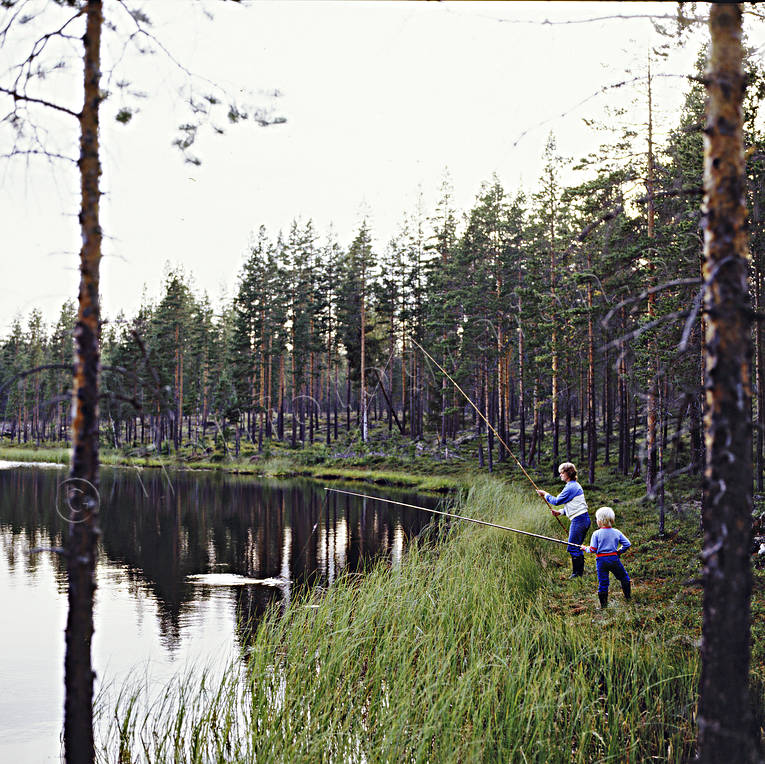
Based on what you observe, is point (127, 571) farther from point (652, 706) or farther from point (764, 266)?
point (764, 266)

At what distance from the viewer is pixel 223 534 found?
24453 mm

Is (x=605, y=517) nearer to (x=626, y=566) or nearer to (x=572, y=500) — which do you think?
(x=572, y=500)

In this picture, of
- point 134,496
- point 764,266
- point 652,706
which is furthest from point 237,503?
point 652,706

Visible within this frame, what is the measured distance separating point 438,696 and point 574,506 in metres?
6.08

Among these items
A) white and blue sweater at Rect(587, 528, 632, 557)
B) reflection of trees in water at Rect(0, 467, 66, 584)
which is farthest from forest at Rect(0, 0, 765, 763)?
reflection of trees in water at Rect(0, 467, 66, 584)

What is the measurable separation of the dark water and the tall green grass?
4.22 feet

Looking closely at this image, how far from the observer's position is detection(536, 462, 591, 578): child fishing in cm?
1141

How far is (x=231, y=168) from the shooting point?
18.0ft

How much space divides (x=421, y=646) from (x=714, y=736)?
203 inches

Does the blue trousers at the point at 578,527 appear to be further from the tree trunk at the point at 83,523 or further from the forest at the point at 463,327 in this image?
the tree trunk at the point at 83,523

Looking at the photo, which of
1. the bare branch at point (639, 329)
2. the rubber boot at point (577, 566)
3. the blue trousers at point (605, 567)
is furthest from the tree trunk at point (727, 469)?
the rubber boot at point (577, 566)

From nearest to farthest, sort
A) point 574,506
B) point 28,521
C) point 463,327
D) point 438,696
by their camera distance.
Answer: point 438,696 → point 574,506 → point 28,521 → point 463,327

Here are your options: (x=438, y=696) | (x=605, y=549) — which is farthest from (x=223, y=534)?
(x=438, y=696)

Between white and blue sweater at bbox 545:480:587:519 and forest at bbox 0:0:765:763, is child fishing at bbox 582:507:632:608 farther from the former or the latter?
white and blue sweater at bbox 545:480:587:519
